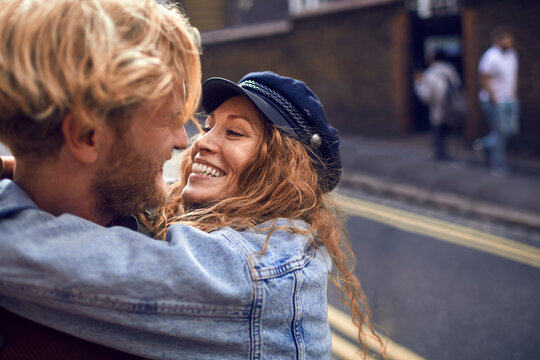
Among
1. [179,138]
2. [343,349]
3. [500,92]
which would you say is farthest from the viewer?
[500,92]

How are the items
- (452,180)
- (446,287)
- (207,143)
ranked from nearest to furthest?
(207,143)
(446,287)
(452,180)

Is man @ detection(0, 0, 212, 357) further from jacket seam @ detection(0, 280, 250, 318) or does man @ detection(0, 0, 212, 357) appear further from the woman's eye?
the woman's eye

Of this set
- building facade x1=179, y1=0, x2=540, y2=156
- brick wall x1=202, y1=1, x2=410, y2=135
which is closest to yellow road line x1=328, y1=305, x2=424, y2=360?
building facade x1=179, y1=0, x2=540, y2=156

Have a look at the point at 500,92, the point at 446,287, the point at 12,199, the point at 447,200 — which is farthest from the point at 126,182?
the point at 500,92

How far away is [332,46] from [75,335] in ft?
41.1

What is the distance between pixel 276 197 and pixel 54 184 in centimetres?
79

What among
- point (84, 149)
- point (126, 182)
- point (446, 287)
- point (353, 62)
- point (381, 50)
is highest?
point (84, 149)

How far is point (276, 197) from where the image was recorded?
1.84 m

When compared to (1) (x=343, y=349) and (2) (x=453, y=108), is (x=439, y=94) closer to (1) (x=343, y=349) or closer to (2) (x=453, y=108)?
(2) (x=453, y=108)

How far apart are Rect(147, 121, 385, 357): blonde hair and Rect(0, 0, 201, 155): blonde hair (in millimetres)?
546

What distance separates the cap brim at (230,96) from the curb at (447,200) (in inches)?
211

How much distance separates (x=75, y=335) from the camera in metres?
1.20

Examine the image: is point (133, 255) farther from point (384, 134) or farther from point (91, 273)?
point (384, 134)

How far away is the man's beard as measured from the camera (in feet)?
4.31
